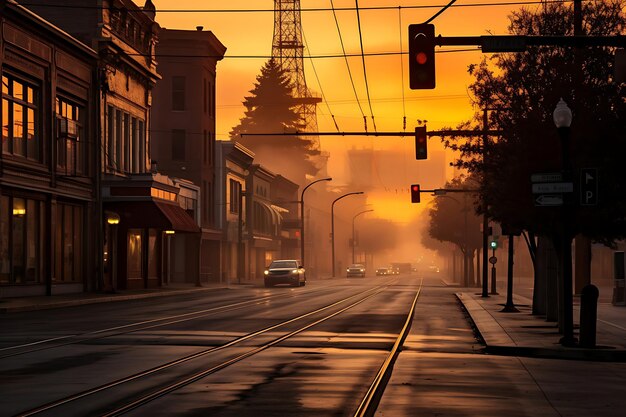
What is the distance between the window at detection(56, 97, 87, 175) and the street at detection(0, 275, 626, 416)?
1943 centimetres

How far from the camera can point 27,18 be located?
147 ft

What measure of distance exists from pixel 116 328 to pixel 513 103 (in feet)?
41.0

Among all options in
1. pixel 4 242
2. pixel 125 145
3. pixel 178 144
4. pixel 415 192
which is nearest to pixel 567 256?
pixel 4 242

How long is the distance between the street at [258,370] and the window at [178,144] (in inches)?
1965

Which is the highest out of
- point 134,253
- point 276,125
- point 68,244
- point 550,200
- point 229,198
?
point 276,125

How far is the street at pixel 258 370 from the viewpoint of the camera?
43.3 ft

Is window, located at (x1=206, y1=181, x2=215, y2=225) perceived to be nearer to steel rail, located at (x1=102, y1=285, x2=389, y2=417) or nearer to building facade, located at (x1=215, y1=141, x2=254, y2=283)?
building facade, located at (x1=215, y1=141, x2=254, y2=283)

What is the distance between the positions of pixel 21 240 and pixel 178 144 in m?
36.3

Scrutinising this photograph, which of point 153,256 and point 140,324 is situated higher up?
point 153,256

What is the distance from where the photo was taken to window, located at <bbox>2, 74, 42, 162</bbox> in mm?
43719

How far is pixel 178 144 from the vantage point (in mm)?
81125

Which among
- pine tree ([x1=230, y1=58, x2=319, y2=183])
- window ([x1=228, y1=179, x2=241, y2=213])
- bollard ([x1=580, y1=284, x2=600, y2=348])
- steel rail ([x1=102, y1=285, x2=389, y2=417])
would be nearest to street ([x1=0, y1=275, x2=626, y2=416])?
steel rail ([x1=102, y1=285, x2=389, y2=417])

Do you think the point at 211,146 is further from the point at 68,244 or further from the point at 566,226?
the point at 566,226

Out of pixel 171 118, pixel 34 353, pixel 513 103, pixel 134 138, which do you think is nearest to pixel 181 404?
pixel 34 353
